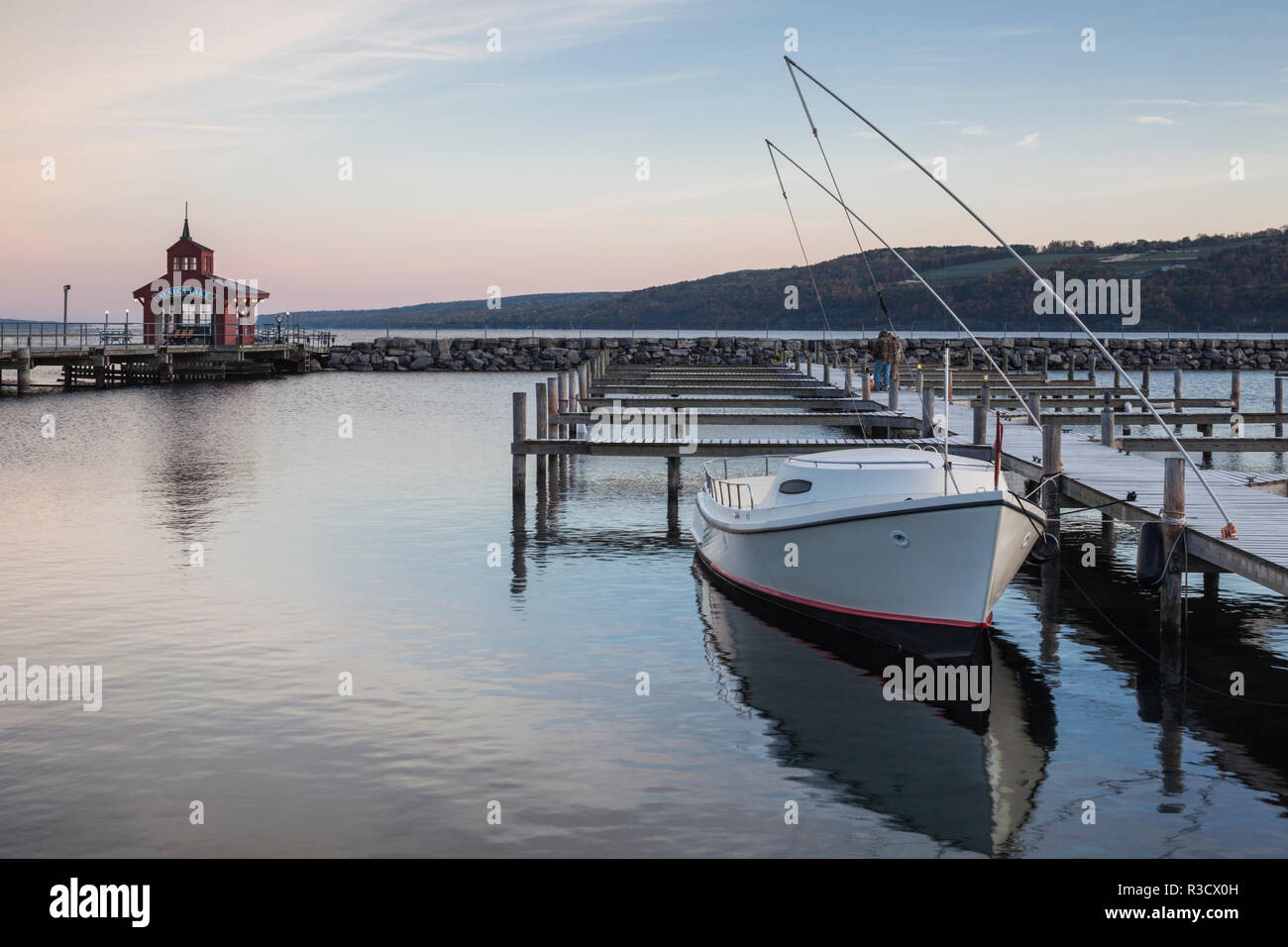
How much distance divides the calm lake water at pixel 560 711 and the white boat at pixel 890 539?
71 cm

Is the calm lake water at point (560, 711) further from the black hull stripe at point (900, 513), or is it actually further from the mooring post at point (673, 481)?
the black hull stripe at point (900, 513)

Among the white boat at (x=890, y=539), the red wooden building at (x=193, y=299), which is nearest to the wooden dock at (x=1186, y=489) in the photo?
the white boat at (x=890, y=539)

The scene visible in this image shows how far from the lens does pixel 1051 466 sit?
792 inches

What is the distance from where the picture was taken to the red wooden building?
264 feet

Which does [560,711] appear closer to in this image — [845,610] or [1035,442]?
[845,610]

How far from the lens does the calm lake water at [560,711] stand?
34.5 ft

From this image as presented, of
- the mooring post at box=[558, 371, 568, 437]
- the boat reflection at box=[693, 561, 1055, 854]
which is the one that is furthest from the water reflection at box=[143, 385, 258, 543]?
the boat reflection at box=[693, 561, 1055, 854]

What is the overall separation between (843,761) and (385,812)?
167 inches

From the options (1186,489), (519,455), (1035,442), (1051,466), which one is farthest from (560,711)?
(1035,442)

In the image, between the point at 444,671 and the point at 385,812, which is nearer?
the point at 385,812

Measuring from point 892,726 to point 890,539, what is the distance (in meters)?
2.68

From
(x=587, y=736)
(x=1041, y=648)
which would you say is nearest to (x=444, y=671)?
(x=587, y=736)
